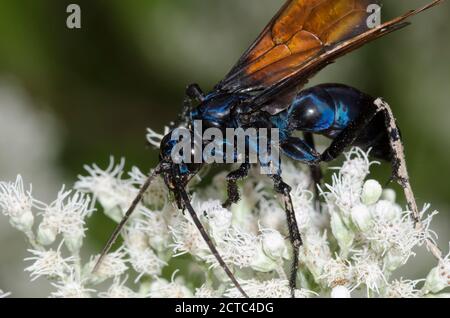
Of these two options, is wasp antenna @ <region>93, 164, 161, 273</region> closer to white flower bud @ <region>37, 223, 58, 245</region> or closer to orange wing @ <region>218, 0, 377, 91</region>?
white flower bud @ <region>37, 223, 58, 245</region>

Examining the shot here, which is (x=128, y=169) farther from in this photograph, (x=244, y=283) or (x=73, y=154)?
(x=244, y=283)

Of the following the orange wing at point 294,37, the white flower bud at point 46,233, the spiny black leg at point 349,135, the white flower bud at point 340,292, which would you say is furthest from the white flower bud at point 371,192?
the white flower bud at point 46,233

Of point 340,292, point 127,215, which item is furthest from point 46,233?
point 340,292

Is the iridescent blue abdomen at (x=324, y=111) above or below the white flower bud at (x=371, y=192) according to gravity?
above

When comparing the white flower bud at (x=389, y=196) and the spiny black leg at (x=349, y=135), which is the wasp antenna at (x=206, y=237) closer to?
the spiny black leg at (x=349, y=135)

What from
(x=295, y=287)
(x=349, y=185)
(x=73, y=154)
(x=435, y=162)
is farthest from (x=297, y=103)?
(x=73, y=154)
